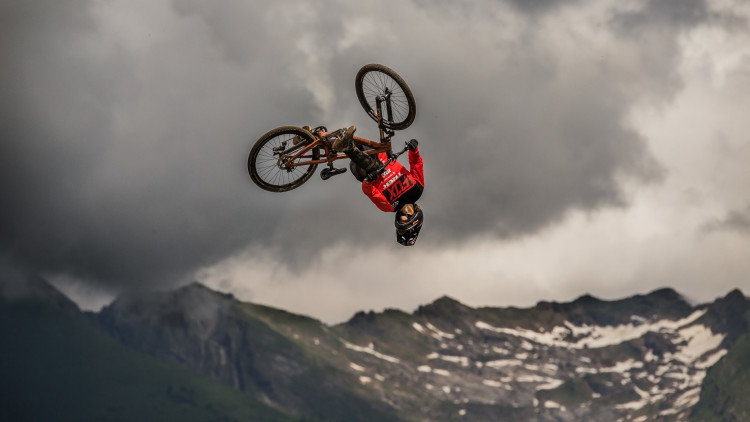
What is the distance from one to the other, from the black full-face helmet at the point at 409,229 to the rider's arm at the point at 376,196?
101 cm

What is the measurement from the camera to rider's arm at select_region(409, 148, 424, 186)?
54062mm

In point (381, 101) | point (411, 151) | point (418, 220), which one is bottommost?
point (418, 220)

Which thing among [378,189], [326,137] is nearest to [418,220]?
[378,189]

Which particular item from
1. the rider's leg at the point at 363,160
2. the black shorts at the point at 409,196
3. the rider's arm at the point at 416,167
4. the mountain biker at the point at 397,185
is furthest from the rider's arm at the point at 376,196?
the rider's arm at the point at 416,167

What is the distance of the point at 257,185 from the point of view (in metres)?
51.6

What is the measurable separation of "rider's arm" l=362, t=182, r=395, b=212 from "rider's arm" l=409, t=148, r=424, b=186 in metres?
2.01

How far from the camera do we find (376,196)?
53656 mm

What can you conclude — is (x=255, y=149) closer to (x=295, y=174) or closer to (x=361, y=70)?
(x=295, y=174)

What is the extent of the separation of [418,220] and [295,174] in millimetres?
6722

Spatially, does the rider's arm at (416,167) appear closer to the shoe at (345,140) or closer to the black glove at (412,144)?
the black glove at (412,144)

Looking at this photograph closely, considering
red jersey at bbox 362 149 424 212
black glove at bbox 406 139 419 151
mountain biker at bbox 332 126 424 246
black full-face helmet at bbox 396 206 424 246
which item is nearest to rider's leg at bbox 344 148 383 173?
mountain biker at bbox 332 126 424 246

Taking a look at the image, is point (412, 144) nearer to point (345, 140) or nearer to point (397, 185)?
point (397, 185)

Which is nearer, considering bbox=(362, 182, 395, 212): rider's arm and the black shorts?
bbox=(362, 182, 395, 212): rider's arm

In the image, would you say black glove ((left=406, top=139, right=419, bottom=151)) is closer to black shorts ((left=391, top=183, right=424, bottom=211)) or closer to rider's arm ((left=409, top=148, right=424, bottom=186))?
Result: rider's arm ((left=409, top=148, right=424, bottom=186))
